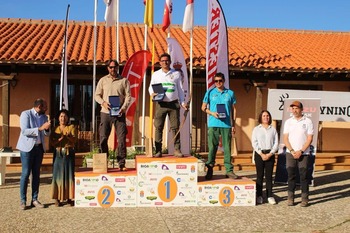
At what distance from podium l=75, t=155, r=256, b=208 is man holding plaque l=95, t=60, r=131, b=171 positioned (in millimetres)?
498

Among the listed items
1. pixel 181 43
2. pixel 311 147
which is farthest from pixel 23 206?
pixel 181 43

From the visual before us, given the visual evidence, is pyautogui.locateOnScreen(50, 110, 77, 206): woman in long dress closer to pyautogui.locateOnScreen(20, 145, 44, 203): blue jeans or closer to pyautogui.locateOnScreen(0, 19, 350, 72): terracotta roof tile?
pyautogui.locateOnScreen(20, 145, 44, 203): blue jeans

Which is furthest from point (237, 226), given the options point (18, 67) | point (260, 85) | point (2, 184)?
point (18, 67)

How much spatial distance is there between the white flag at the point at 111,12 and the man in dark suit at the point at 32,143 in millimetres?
4173

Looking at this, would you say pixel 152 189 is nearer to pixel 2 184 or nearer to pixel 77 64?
pixel 2 184

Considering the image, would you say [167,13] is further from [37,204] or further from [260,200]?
[37,204]

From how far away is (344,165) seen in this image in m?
11.5

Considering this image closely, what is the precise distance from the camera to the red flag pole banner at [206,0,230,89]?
28.8 feet

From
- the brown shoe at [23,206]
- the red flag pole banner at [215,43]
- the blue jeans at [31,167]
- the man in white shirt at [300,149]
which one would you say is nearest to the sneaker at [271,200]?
the man in white shirt at [300,149]

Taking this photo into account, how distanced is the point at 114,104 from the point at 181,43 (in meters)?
7.70

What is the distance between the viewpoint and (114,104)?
22.6 ft

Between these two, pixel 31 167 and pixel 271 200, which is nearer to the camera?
pixel 31 167

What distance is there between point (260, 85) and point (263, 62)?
0.69m

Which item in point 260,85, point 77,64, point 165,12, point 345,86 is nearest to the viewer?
point 165,12
